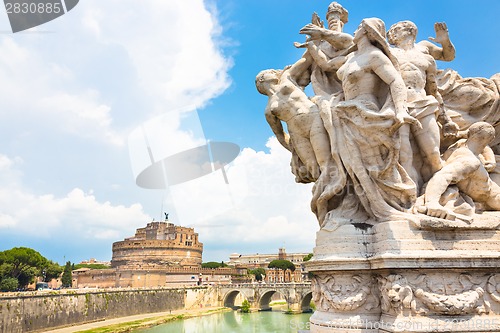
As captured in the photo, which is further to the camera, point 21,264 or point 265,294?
point 265,294

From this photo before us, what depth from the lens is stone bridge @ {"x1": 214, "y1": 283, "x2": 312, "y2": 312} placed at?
2031 inches

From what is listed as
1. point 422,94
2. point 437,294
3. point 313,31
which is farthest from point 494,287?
point 313,31

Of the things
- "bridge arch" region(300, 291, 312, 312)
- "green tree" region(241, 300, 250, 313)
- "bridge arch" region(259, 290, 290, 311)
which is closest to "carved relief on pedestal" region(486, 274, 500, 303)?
"bridge arch" region(300, 291, 312, 312)

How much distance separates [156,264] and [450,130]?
63005 millimetres

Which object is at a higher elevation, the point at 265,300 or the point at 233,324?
the point at 265,300

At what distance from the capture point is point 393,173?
182 inches

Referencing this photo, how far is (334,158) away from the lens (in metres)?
4.96

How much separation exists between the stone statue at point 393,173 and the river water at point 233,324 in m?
29.4

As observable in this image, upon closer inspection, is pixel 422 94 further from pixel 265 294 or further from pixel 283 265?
pixel 283 265

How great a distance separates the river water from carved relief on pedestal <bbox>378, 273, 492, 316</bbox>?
2983 cm

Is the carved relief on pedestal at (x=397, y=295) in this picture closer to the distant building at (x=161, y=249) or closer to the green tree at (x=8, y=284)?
the green tree at (x=8, y=284)

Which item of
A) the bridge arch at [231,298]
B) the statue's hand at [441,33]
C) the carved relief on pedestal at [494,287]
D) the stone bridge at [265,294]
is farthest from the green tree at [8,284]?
the carved relief on pedestal at [494,287]

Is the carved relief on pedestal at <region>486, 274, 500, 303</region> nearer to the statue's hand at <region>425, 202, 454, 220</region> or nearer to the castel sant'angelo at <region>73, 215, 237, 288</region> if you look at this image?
Result: the statue's hand at <region>425, 202, 454, 220</region>

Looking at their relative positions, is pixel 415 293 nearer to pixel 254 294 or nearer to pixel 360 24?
pixel 360 24
